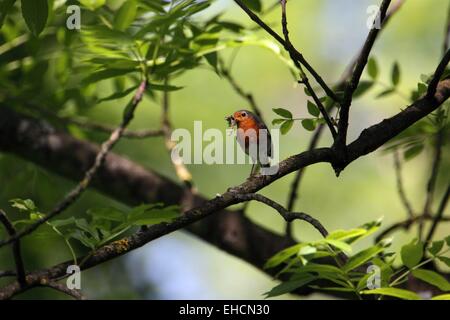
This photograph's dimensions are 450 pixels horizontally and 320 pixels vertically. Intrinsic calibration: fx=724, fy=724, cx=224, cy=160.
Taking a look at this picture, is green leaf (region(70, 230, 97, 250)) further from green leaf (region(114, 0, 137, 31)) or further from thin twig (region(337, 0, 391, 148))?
green leaf (region(114, 0, 137, 31))

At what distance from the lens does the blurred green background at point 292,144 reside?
6.42 m

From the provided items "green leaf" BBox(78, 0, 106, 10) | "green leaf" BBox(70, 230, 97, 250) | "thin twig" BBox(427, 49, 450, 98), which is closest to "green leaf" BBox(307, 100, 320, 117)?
"thin twig" BBox(427, 49, 450, 98)

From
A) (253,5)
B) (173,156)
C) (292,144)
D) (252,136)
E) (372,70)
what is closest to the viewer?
(252,136)

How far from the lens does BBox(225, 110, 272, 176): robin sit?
104 inches

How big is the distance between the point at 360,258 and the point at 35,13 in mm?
1390

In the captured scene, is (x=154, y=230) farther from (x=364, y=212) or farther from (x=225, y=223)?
(x=364, y=212)

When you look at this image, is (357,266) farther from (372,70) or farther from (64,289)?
(372,70)

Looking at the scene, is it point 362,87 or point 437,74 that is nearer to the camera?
point 437,74

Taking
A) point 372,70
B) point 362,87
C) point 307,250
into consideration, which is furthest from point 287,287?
point 372,70

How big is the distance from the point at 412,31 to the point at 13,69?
496cm

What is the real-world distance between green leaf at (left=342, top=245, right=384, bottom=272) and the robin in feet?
1.52

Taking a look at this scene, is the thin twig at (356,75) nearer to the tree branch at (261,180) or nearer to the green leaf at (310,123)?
the tree branch at (261,180)

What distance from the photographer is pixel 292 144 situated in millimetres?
7059

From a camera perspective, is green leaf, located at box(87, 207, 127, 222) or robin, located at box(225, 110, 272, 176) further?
robin, located at box(225, 110, 272, 176)
